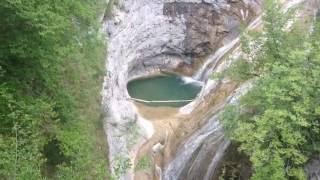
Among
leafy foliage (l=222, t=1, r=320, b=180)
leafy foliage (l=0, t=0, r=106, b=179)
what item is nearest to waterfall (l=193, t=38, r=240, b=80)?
leafy foliage (l=222, t=1, r=320, b=180)

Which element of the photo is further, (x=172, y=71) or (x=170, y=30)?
(x=172, y=71)

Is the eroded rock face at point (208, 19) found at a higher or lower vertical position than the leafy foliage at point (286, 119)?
higher

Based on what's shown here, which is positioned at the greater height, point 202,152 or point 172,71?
point 172,71

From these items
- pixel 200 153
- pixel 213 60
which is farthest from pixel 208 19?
pixel 200 153

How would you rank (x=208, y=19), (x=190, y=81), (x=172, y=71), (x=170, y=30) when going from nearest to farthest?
(x=190, y=81) < (x=170, y=30) < (x=208, y=19) < (x=172, y=71)

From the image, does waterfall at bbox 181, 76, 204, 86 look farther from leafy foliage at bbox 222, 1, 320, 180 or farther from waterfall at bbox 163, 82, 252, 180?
leafy foliage at bbox 222, 1, 320, 180

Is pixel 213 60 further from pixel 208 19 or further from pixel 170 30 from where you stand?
pixel 170 30

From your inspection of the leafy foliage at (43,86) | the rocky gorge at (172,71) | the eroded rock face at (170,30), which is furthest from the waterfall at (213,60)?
the leafy foliage at (43,86)

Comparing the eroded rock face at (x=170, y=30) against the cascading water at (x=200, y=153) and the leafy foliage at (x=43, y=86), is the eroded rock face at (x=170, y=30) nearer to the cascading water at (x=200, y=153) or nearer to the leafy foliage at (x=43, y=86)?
the cascading water at (x=200, y=153)
